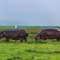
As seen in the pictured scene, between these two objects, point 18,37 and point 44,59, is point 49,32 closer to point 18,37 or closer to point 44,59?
point 18,37

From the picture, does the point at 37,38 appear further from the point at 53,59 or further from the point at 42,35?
the point at 53,59

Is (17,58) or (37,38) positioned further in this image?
(37,38)

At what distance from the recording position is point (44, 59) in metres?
8.04

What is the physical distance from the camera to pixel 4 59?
26.8ft

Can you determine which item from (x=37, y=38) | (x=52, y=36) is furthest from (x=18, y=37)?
(x=52, y=36)

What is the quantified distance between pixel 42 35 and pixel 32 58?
9.72 m

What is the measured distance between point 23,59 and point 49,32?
10053 millimetres

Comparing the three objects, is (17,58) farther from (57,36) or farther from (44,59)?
(57,36)

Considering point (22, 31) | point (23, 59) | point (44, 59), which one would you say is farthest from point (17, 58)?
point (22, 31)

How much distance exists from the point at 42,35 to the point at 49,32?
2.05 ft

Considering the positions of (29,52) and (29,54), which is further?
(29,52)

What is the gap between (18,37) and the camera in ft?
56.9

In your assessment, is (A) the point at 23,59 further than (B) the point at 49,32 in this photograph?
No

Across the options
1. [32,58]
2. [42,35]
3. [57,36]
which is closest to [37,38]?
[42,35]
